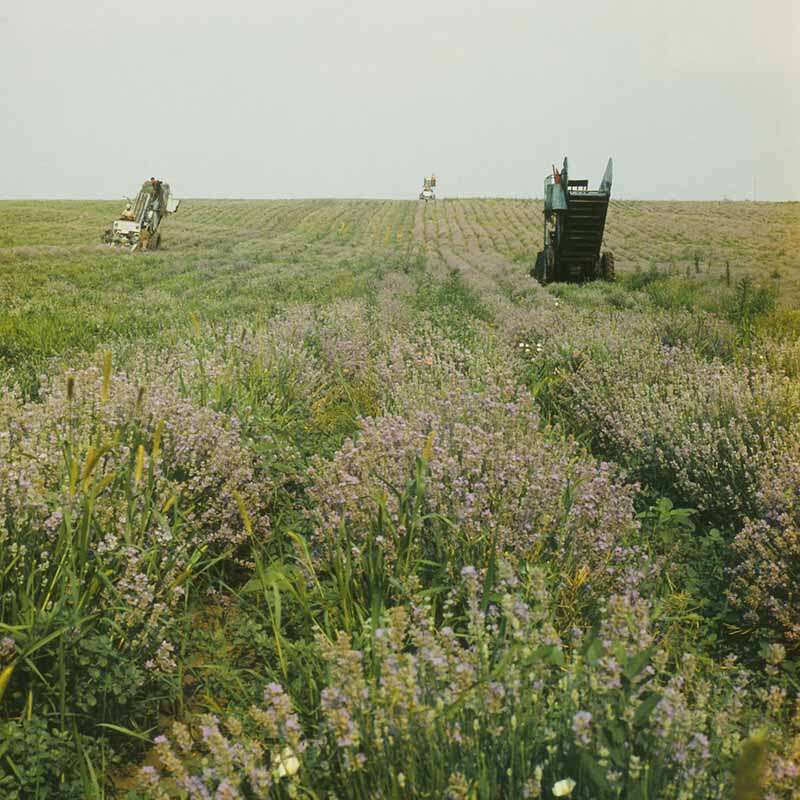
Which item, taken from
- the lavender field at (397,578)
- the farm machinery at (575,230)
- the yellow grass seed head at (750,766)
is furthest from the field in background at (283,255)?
the yellow grass seed head at (750,766)

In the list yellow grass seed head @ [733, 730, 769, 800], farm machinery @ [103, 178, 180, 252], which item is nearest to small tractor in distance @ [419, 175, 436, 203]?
farm machinery @ [103, 178, 180, 252]

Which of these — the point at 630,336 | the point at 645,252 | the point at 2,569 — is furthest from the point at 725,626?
the point at 645,252

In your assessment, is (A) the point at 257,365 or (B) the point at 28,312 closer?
(A) the point at 257,365

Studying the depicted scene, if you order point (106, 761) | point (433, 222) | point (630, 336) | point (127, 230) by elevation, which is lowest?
point (106, 761)

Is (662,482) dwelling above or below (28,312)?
below

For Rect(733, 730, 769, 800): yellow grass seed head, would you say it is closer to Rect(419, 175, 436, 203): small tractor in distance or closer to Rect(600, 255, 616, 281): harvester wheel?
Rect(600, 255, 616, 281): harvester wheel

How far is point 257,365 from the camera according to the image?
5.27 metres

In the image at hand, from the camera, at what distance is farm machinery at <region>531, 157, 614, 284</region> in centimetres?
1507

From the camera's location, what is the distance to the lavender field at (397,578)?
1.59 m

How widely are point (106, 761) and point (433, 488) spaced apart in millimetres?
1539

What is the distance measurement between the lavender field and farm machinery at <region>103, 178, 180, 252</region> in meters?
21.2

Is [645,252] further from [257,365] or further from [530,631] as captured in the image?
[530,631]

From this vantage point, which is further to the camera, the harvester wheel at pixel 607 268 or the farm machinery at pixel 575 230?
the harvester wheel at pixel 607 268

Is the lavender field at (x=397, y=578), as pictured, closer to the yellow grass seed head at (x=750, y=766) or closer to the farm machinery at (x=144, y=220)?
the yellow grass seed head at (x=750, y=766)
